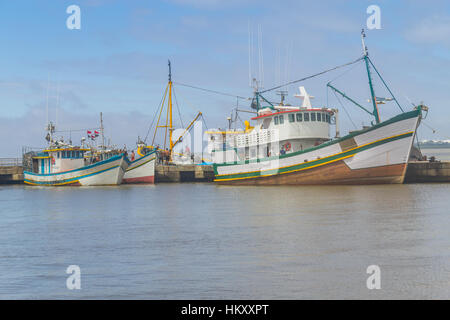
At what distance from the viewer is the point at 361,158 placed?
33125 millimetres

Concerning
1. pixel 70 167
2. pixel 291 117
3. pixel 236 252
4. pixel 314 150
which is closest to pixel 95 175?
pixel 70 167

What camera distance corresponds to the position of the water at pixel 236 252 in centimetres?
881

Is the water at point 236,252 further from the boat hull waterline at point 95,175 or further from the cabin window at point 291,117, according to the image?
the boat hull waterline at point 95,175

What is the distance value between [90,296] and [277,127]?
30.5 m

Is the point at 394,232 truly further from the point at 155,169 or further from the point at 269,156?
the point at 155,169

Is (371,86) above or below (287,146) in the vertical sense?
above

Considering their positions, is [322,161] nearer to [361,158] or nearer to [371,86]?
[361,158]

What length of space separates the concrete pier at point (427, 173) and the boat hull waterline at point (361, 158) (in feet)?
17.3

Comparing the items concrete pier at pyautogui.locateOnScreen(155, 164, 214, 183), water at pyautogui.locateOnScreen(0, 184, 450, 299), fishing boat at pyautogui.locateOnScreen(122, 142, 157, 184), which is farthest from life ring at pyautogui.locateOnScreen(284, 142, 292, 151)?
fishing boat at pyautogui.locateOnScreen(122, 142, 157, 184)

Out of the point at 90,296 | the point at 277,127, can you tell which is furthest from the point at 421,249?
the point at 277,127

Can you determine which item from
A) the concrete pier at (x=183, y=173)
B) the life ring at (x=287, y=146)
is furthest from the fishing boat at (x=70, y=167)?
the life ring at (x=287, y=146)

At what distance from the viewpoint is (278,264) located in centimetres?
1062

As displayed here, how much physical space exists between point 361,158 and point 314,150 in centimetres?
343
